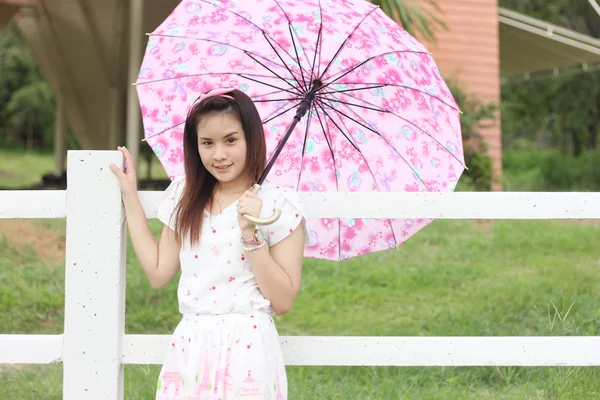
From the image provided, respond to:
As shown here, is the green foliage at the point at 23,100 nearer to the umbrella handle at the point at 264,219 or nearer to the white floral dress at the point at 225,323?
the white floral dress at the point at 225,323

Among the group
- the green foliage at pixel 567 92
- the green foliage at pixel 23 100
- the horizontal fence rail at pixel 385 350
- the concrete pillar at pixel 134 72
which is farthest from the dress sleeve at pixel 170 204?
the green foliage at pixel 23 100

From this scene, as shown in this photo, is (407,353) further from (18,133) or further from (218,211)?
(18,133)

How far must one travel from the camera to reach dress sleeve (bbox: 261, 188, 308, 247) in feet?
7.80

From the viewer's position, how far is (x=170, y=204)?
2.49m

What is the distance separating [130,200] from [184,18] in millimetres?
882

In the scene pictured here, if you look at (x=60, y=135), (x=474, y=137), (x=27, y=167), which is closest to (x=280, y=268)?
(x=474, y=137)

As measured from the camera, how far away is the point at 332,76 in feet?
10.0

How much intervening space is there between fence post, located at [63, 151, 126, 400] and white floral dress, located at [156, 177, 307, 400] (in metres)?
0.31

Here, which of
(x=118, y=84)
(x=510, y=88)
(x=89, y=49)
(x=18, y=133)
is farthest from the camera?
(x=18, y=133)

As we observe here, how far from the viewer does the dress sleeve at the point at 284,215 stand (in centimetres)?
238

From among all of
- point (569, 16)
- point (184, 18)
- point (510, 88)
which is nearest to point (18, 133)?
point (510, 88)

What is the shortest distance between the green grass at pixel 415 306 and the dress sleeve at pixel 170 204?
1.59 metres

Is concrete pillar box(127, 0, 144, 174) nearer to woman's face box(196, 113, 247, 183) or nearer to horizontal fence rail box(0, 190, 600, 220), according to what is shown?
horizontal fence rail box(0, 190, 600, 220)

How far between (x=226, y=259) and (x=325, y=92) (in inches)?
38.4
